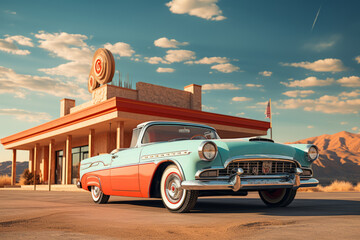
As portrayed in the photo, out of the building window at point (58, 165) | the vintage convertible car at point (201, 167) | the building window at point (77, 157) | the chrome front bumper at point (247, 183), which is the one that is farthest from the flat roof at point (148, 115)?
the chrome front bumper at point (247, 183)

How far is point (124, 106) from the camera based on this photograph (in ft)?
66.5

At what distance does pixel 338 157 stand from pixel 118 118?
343ft

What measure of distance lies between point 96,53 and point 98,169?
20.9 meters

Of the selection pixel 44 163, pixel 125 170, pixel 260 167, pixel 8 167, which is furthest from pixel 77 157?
pixel 8 167

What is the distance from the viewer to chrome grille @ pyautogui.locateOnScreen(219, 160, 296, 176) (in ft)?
18.4

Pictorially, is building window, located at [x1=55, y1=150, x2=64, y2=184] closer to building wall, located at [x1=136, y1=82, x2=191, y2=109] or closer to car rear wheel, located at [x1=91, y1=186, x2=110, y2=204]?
building wall, located at [x1=136, y1=82, x2=191, y2=109]

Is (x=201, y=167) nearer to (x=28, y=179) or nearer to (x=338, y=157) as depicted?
(x=28, y=179)

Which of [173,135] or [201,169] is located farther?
[173,135]

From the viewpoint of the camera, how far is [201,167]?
548 centimetres

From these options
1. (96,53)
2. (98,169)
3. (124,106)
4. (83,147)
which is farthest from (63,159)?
(98,169)

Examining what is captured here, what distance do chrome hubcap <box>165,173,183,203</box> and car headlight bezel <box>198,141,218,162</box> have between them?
608mm

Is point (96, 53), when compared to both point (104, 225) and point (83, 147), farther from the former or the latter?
point (104, 225)

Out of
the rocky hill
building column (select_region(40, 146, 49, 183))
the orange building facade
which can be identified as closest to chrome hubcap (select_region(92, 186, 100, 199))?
the orange building facade

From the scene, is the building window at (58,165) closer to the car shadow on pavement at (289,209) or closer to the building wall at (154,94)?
the building wall at (154,94)
